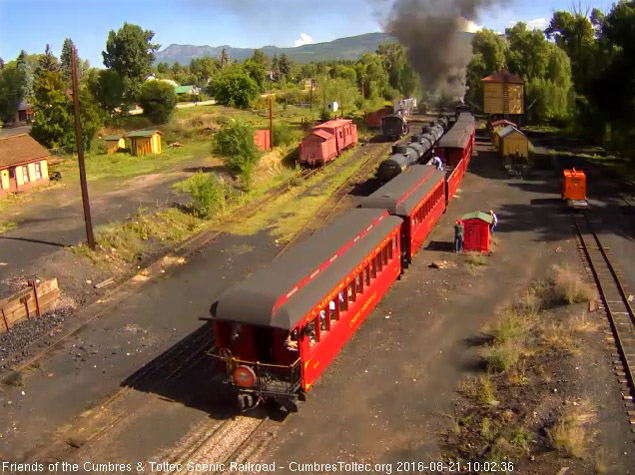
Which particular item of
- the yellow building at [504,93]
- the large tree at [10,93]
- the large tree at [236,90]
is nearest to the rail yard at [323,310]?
the yellow building at [504,93]

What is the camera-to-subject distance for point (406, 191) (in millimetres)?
21891

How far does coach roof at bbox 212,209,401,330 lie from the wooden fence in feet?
29.4

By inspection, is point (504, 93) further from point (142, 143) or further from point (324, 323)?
point (324, 323)

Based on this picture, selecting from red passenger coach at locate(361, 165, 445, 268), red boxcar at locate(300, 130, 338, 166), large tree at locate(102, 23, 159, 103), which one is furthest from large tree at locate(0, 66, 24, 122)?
red passenger coach at locate(361, 165, 445, 268)

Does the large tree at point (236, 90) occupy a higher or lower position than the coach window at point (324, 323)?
higher

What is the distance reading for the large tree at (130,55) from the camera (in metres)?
75.6

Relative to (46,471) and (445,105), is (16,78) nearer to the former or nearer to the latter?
(445,105)

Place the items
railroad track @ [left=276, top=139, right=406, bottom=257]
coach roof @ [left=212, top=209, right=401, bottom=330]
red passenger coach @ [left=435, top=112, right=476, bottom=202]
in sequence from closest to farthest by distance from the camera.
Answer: coach roof @ [left=212, top=209, right=401, bottom=330] < railroad track @ [left=276, top=139, right=406, bottom=257] < red passenger coach @ [left=435, top=112, right=476, bottom=202]

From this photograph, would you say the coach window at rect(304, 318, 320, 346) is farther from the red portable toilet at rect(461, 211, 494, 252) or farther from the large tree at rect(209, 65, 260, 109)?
the large tree at rect(209, 65, 260, 109)

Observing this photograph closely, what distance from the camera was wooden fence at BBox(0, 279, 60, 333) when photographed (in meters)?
17.9

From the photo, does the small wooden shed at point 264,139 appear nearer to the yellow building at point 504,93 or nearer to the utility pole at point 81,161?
the utility pole at point 81,161

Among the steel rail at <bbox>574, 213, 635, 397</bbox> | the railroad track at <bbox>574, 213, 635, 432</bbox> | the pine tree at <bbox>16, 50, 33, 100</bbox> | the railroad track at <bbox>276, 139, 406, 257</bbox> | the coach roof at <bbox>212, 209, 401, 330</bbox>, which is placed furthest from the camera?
the pine tree at <bbox>16, 50, 33, 100</bbox>

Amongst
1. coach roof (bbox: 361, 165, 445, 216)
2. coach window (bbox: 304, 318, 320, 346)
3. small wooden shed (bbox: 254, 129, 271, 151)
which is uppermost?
small wooden shed (bbox: 254, 129, 271, 151)

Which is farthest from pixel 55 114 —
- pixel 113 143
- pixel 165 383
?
pixel 165 383
